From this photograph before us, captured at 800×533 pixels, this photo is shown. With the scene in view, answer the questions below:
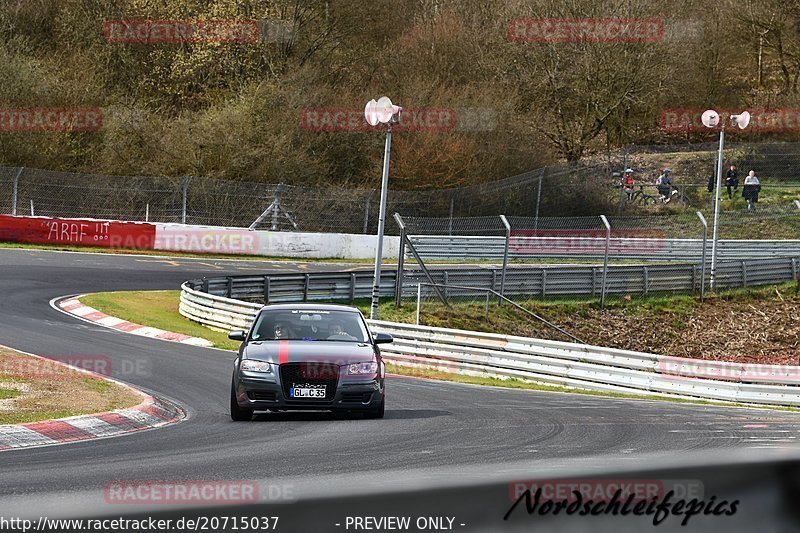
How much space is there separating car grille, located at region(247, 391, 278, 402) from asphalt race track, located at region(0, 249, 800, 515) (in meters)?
0.26

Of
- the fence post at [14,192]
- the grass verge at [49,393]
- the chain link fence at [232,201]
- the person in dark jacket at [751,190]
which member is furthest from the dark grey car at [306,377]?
the person in dark jacket at [751,190]

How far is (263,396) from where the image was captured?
39.1ft

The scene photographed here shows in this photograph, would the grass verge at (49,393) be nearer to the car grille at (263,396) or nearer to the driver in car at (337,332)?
the car grille at (263,396)

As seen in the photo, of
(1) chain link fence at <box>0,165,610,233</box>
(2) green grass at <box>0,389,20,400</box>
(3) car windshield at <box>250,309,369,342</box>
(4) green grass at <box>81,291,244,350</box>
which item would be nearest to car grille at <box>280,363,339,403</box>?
(3) car windshield at <box>250,309,369,342</box>

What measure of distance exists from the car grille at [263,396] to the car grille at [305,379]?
0.14m

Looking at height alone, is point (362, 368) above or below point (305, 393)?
above

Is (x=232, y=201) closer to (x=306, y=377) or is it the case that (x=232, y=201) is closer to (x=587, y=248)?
(x=587, y=248)

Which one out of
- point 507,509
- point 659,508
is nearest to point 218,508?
point 507,509

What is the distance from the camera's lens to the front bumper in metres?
11.9

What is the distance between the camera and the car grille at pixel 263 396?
11.9 m

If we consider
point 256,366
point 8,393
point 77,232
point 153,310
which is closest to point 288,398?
point 256,366

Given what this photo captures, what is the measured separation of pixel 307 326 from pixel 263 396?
56.5 inches

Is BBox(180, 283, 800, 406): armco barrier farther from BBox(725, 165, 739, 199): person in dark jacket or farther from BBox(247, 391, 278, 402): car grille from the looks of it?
BBox(725, 165, 739, 199): person in dark jacket

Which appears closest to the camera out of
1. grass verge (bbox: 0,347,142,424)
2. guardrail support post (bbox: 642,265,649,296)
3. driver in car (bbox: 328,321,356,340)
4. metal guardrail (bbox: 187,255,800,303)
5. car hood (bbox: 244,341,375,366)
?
grass verge (bbox: 0,347,142,424)
